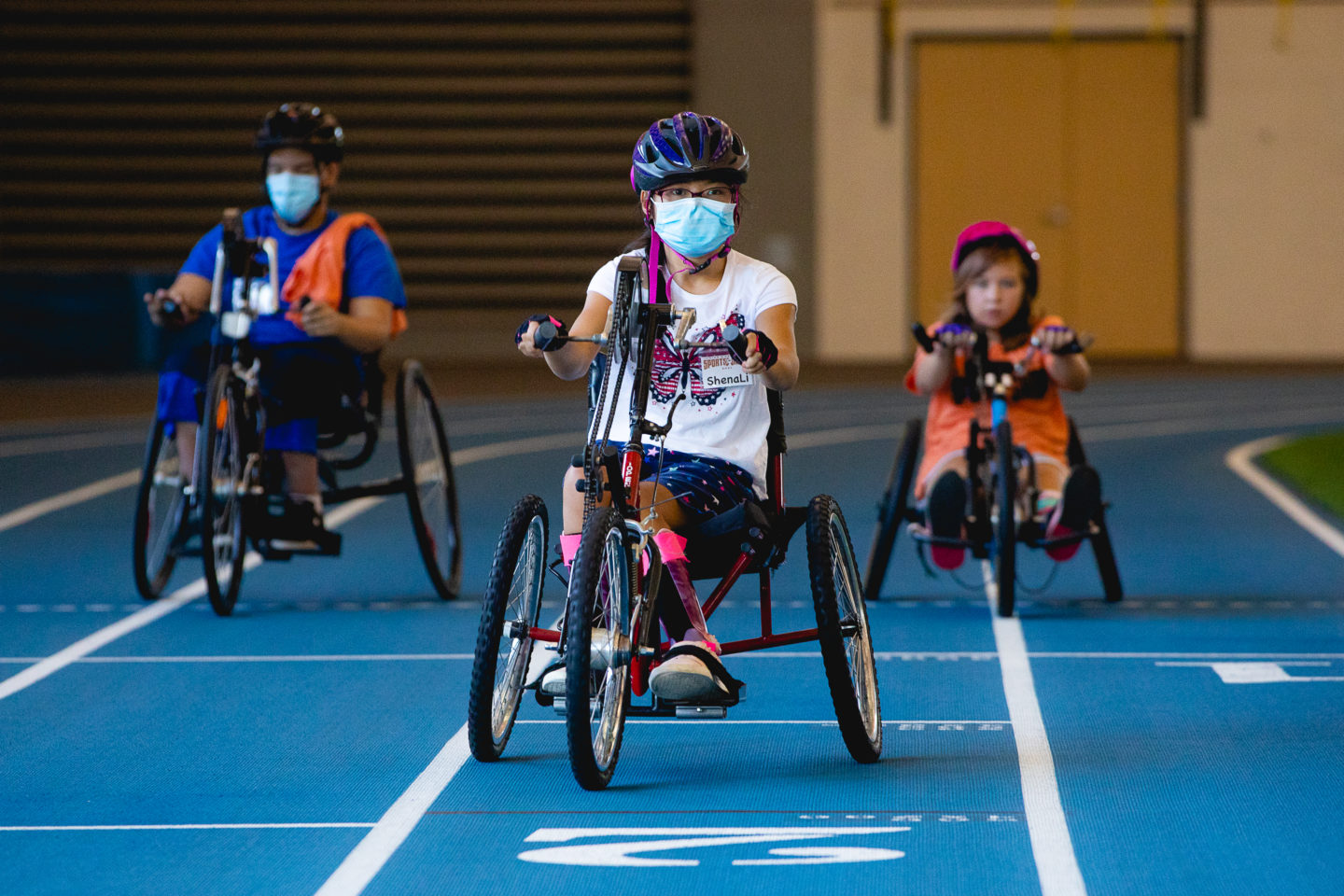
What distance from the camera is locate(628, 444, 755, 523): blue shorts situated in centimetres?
409

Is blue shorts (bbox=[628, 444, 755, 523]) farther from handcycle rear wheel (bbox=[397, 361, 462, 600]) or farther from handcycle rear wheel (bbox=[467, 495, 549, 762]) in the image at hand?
handcycle rear wheel (bbox=[397, 361, 462, 600])

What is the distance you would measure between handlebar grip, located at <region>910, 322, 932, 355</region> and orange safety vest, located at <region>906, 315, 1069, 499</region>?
0.15 m

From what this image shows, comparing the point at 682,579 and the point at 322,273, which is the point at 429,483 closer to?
the point at 322,273

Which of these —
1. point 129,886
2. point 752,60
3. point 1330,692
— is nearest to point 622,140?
point 752,60

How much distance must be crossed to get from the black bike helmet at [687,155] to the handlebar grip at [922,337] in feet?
5.11

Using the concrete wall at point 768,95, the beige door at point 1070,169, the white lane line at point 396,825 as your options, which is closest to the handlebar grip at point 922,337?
the white lane line at point 396,825

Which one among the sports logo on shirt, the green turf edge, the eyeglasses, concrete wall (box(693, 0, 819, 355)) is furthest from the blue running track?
concrete wall (box(693, 0, 819, 355))

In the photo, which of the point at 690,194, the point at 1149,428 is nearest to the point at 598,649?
the point at 690,194

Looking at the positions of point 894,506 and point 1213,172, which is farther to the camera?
point 1213,172

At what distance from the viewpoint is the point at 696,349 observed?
4164mm

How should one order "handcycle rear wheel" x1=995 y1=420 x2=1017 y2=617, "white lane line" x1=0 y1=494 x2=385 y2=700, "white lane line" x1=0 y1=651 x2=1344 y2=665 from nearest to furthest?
1. "white lane line" x1=0 y1=494 x2=385 y2=700
2. "white lane line" x1=0 y1=651 x2=1344 y2=665
3. "handcycle rear wheel" x1=995 y1=420 x2=1017 y2=617

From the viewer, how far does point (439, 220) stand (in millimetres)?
20359

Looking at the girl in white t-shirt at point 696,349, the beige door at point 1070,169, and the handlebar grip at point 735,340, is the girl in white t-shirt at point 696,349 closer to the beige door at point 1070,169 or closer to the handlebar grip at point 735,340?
the handlebar grip at point 735,340

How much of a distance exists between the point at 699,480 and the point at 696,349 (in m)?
0.28
